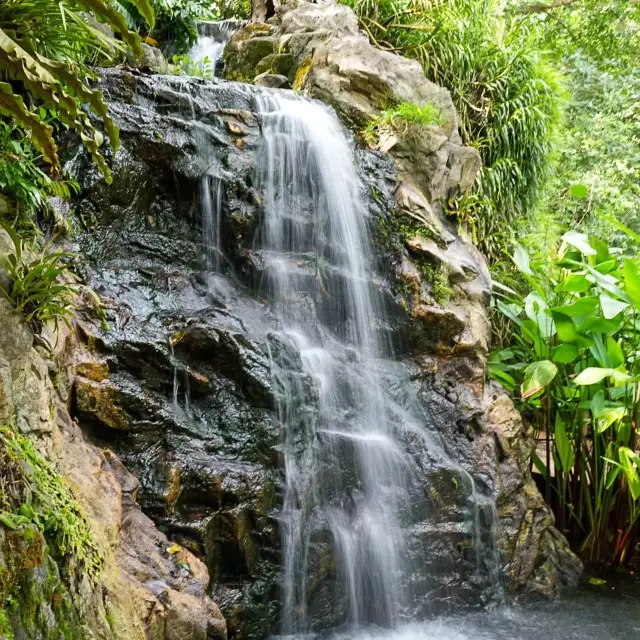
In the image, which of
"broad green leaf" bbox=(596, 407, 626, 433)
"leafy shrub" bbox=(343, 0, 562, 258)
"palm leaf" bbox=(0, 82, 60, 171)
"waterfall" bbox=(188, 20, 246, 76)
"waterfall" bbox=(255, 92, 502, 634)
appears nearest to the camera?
"palm leaf" bbox=(0, 82, 60, 171)

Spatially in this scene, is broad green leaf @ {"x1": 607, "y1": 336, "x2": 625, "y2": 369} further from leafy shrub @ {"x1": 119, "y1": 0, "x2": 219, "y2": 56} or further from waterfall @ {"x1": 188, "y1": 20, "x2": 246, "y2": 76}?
leafy shrub @ {"x1": 119, "y1": 0, "x2": 219, "y2": 56}

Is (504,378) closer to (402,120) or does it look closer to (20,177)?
(402,120)

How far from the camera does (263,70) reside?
Answer: 23.0 feet

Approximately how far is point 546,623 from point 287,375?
2279 millimetres

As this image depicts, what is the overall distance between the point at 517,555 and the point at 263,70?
5.40m

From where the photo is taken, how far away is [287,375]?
12.7 ft

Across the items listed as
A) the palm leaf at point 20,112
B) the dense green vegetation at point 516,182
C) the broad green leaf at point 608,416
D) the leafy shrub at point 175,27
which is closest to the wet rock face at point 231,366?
the dense green vegetation at point 516,182

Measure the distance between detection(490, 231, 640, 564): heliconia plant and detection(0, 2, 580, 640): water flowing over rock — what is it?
0.33 metres

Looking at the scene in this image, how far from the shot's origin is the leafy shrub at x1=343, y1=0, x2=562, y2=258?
24.1 ft

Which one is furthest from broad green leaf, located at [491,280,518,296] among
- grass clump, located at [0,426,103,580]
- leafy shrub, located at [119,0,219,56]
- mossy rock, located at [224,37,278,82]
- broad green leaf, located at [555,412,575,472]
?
leafy shrub, located at [119,0,219,56]

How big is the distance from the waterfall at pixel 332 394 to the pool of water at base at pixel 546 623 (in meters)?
0.15

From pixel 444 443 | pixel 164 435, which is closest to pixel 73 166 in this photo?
pixel 164 435

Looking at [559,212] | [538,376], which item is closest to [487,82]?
[559,212]

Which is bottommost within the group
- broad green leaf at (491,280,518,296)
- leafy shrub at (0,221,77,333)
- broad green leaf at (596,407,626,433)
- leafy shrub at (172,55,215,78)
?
broad green leaf at (596,407,626,433)
